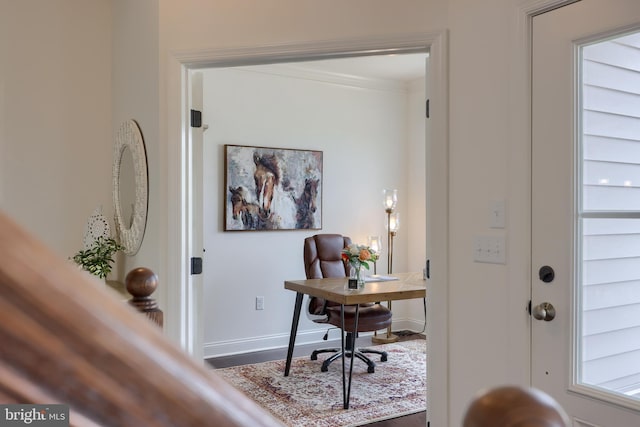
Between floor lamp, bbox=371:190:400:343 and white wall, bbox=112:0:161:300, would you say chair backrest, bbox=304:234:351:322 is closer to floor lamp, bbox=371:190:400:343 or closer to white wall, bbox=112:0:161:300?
floor lamp, bbox=371:190:400:343

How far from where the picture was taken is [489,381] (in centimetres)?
222

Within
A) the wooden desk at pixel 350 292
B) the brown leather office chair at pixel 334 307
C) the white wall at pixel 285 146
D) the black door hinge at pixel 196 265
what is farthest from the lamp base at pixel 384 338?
the black door hinge at pixel 196 265

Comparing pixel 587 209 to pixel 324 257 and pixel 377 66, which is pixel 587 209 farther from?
pixel 377 66

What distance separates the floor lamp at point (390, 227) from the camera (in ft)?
18.1

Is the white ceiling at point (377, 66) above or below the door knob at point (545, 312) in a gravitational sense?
above

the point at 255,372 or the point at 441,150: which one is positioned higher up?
the point at 441,150

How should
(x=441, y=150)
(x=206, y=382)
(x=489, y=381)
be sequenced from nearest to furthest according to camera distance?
(x=206, y=382), (x=489, y=381), (x=441, y=150)

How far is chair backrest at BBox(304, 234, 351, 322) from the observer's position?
4.65 m

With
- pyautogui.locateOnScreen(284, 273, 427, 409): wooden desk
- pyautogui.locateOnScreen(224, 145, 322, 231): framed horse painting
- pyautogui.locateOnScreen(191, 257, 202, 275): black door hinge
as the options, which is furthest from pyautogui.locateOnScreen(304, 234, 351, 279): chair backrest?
pyautogui.locateOnScreen(191, 257, 202, 275): black door hinge

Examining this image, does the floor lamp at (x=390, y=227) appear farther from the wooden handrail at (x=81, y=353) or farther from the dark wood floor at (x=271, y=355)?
the wooden handrail at (x=81, y=353)

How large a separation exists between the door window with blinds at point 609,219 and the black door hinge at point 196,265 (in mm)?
1720

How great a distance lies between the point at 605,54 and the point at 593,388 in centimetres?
113

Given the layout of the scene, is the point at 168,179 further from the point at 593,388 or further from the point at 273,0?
the point at 593,388

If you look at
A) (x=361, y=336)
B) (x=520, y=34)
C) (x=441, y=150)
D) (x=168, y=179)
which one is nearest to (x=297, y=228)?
(x=361, y=336)
